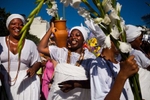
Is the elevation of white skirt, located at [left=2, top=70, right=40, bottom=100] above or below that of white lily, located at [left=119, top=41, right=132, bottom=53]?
below

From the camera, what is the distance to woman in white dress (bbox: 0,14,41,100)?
4672 mm

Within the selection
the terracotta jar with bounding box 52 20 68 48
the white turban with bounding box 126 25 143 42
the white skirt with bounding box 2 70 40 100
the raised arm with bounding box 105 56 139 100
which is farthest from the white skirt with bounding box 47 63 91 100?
the raised arm with bounding box 105 56 139 100

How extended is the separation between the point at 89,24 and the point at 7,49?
2.68m

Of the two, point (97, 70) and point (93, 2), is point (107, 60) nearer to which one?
point (97, 70)

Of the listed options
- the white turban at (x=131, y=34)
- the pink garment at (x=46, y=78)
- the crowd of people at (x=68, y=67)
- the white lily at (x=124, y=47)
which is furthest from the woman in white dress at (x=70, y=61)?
the white lily at (x=124, y=47)

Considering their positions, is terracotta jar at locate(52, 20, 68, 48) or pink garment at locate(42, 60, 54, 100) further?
pink garment at locate(42, 60, 54, 100)

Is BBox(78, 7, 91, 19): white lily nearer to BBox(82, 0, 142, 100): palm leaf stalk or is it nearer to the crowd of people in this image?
BBox(82, 0, 142, 100): palm leaf stalk

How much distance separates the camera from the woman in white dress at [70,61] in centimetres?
389

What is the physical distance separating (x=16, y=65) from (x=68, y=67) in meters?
1.12

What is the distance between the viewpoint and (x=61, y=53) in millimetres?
4230

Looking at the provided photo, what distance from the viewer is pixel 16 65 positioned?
15.5ft

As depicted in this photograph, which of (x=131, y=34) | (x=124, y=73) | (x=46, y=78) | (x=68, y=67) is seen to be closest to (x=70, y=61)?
(x=68, y=67)

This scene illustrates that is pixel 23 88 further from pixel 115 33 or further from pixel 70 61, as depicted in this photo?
pixel 115 33

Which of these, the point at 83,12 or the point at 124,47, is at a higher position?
the point at 83,12
